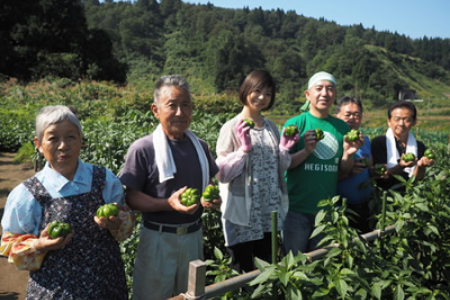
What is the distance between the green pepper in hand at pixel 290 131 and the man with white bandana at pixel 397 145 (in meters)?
0.91

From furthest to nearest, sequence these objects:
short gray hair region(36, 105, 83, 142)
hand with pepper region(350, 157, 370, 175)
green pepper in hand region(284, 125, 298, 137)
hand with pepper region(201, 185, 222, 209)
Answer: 1. hand with pepper region(350, 157, 370, 175)
2. green pepper in hand region(284, 125, 298, 137)
3. hand with pepper region(201, 185, 222, 209)
4. short gray hair region(36, 105, 83, 142)

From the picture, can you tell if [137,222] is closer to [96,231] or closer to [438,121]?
[96,231]

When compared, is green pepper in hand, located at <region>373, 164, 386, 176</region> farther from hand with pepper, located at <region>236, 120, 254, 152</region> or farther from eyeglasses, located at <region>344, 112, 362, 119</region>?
hand with pepper, located at <region>236, 120, 254, 152</region>

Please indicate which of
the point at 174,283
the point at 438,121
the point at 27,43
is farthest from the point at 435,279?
the point at 438,121

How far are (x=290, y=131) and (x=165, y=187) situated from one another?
898 mm

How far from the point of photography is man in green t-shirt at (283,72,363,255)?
233 centimetres

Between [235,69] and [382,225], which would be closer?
[382,225]

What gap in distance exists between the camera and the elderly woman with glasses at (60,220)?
1393 millimetres

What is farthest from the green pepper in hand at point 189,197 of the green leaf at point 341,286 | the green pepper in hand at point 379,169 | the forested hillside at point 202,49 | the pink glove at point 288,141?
the forested hillside at point 202,49

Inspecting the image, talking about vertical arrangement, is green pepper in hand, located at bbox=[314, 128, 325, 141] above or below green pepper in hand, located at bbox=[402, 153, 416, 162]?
above

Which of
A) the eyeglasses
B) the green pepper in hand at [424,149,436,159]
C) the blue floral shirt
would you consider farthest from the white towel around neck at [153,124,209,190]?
the green pepper in hand at [424,149,436,159]

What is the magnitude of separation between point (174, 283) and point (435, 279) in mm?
1887

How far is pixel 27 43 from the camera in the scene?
27.9m

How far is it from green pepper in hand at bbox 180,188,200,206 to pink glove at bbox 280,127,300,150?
0.82 m
